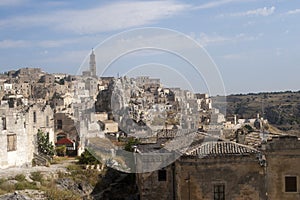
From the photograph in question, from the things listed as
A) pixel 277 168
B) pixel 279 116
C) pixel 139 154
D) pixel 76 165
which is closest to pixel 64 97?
pixel 279 116

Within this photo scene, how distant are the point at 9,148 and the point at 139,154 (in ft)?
19.9

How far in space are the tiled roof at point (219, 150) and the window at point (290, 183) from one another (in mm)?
1455

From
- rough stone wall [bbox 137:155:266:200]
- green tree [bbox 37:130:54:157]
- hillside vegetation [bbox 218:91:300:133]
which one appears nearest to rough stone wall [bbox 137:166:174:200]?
rough stone wall [bbox 137:155:266:200]

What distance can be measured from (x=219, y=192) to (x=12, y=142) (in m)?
9.86

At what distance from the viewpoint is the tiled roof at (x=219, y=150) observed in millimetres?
16391

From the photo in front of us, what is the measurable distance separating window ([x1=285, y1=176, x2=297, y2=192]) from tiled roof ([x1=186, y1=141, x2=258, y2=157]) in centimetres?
146

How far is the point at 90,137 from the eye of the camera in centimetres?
2741

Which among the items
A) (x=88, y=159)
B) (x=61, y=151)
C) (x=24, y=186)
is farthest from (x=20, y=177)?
(x=61, y=151)

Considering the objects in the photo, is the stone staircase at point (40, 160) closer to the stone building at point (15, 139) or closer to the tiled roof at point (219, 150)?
the stone building at point (15, 139)

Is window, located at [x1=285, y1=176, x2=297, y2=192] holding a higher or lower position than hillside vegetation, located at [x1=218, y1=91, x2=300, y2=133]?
lower

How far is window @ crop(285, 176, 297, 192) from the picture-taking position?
16147 millimetres

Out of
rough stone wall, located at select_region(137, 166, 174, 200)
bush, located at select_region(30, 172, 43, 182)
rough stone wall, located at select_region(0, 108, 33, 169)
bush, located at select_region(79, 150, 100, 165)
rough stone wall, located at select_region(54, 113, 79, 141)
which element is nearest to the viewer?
rough stone wall, located at select_region(137, 166, 174, 200)

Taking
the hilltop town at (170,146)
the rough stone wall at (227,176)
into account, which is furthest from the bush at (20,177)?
the rough stone wall at (227,176)

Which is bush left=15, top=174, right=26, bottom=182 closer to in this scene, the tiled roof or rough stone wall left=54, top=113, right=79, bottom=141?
the tiled roof
